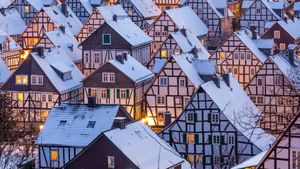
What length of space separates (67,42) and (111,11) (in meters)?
8.46

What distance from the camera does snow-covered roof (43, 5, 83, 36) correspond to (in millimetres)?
76312

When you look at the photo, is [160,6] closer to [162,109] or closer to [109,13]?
[109,13]

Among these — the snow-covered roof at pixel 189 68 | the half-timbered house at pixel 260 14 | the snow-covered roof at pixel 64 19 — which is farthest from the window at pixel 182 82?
the half-timbered house at pixel 260 14

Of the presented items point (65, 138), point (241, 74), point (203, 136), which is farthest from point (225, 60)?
point (65, 138)

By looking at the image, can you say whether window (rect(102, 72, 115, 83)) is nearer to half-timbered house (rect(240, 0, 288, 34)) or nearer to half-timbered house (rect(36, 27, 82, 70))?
half-timbered house (rect(36, 27, 82, 70))

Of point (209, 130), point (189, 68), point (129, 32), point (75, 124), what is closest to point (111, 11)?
point (129, 32)

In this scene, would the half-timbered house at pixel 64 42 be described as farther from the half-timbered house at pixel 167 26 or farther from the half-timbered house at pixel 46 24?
the half-timbered house at pixel 167 26

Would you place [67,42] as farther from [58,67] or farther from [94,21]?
[58,67]

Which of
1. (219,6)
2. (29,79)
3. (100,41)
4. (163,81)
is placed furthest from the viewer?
(219,6)

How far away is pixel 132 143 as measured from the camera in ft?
121

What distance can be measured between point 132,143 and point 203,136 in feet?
26.3

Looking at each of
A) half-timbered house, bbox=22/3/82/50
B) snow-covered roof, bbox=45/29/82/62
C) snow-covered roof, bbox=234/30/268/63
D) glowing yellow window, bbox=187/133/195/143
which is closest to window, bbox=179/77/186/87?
glowing yellow window, bbox=187/133/195/143

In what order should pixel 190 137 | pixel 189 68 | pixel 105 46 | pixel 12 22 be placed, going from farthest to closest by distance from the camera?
pixel 12 22, pixel 105 46, pixel 189 68, pixel 190 137

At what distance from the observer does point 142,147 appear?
121ft
